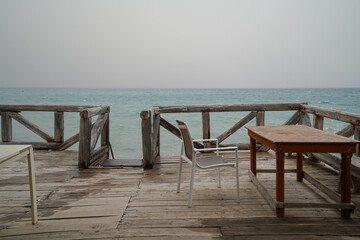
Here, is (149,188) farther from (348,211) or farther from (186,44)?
(186,44)

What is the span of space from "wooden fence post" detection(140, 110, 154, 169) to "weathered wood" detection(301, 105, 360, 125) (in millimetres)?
2417

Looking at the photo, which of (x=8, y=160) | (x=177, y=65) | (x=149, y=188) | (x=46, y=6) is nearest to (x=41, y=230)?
(x=8, y=160)

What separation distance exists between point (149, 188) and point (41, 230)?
1237 millimetres

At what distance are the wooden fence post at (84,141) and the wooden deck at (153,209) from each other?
7.2 inches

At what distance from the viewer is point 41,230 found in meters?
2.18

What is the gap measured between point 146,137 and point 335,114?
2477 mm

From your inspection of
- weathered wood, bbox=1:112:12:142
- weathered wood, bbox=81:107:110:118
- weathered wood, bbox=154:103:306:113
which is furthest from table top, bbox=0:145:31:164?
weathered wood, bbox=1:112:12:142

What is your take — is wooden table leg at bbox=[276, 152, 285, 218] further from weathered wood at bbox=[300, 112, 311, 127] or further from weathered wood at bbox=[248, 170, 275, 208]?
weathered wood at bbox=[300, 112, 311, 127]

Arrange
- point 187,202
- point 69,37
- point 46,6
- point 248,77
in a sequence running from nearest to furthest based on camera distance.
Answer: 1. point 187,202
2. point 46,6
3. point 69,37
4. point 248,77

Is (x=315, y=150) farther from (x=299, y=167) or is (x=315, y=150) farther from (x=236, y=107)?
(x=236, y=107)

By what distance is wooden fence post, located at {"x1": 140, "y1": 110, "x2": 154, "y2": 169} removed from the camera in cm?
396

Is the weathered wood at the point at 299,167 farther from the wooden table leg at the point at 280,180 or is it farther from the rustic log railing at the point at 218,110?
the wooden table leg at the point at 280,180

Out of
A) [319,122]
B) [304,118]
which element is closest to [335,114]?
[319,122]

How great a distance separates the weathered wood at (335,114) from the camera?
10.8 ft
